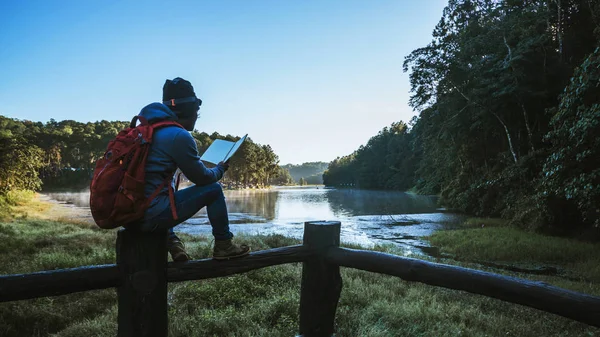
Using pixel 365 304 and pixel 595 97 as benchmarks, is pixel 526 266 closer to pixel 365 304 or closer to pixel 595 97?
pixel 595 97

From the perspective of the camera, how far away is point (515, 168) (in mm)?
15648

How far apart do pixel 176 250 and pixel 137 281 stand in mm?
410

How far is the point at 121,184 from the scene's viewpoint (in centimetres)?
203

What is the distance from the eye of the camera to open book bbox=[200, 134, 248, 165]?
260 cm

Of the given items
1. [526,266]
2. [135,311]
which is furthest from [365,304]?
[526,266]

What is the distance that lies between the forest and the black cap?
878cm

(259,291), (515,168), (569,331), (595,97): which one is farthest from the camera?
(515,168)

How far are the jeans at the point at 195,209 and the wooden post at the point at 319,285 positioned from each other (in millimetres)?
777

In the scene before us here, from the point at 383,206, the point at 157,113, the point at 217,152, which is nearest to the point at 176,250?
the point at 217,152

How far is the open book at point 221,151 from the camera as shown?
2596mm

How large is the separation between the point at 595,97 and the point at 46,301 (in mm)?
12492

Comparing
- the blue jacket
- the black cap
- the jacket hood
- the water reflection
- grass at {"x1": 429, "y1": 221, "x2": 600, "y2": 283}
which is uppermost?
the black cap

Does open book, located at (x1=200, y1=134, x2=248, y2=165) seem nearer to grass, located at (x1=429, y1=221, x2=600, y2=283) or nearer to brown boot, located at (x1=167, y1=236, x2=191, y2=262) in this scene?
brown boot, located at (x1=167, y1=236, x2=191, y2=262)

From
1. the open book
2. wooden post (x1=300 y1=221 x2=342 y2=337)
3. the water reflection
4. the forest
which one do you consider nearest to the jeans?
the open book
